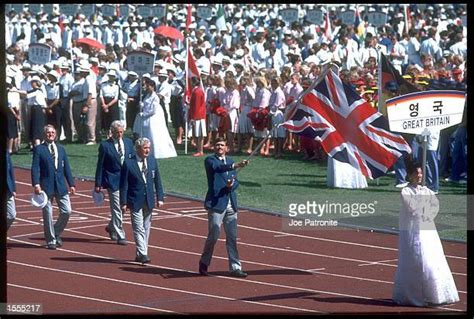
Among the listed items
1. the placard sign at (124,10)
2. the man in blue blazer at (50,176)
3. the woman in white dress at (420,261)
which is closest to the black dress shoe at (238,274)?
the woman in white dress at (420,261)

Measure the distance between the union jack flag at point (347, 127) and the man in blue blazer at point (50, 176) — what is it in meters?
3.58

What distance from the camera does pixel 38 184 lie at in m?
20.6

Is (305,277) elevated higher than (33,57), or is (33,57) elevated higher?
(33,57)

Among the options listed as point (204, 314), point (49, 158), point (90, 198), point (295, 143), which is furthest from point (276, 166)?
point (204, 314)

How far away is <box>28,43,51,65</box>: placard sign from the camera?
30.5m

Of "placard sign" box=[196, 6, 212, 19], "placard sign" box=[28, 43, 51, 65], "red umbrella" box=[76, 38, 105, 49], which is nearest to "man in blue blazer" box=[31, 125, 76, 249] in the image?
"placard sign" box=[28, 43, 51, 65]

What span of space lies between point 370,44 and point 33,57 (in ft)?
23.3

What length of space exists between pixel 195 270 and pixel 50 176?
2582 millimetres

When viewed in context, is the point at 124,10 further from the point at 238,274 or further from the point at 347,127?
the point at 347,127

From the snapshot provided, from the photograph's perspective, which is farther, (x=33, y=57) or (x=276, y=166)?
(x=33, y=57)

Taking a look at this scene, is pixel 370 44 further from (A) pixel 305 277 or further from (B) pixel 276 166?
(A) pixel 305 277

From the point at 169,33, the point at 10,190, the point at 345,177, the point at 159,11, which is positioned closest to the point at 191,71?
the point at 345,177

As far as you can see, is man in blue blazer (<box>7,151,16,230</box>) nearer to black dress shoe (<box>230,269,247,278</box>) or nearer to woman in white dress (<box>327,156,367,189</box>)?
black dress shoe (<box>230,269,247,278</box>)

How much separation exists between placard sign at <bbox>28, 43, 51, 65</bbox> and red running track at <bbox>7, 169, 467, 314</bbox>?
23.1 feet
